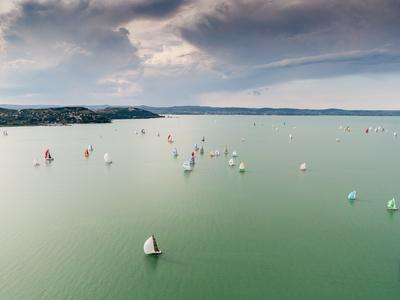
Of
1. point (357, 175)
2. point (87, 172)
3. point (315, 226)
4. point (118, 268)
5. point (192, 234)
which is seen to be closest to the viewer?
point (118, 268)

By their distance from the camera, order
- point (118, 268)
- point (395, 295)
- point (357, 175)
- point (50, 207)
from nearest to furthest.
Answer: point (395, 295) < point (118, 268) < point (50, 207) < point (357, 175)

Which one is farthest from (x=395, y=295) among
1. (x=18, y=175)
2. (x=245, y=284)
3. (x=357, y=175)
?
(x=18, y=175)

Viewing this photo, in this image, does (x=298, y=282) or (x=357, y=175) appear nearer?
(x=298, y=282)

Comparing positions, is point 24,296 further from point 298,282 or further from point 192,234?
point 298,282

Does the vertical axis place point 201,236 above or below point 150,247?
below

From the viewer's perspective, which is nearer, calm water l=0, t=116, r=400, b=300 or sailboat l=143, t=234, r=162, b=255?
calm water l=0, t=116, r=400, b=300

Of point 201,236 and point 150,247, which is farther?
point 201,236

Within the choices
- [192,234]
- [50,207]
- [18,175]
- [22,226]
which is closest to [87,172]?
[18,175]

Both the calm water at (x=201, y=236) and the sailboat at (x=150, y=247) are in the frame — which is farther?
the sailboat at (x=150, y=247)
